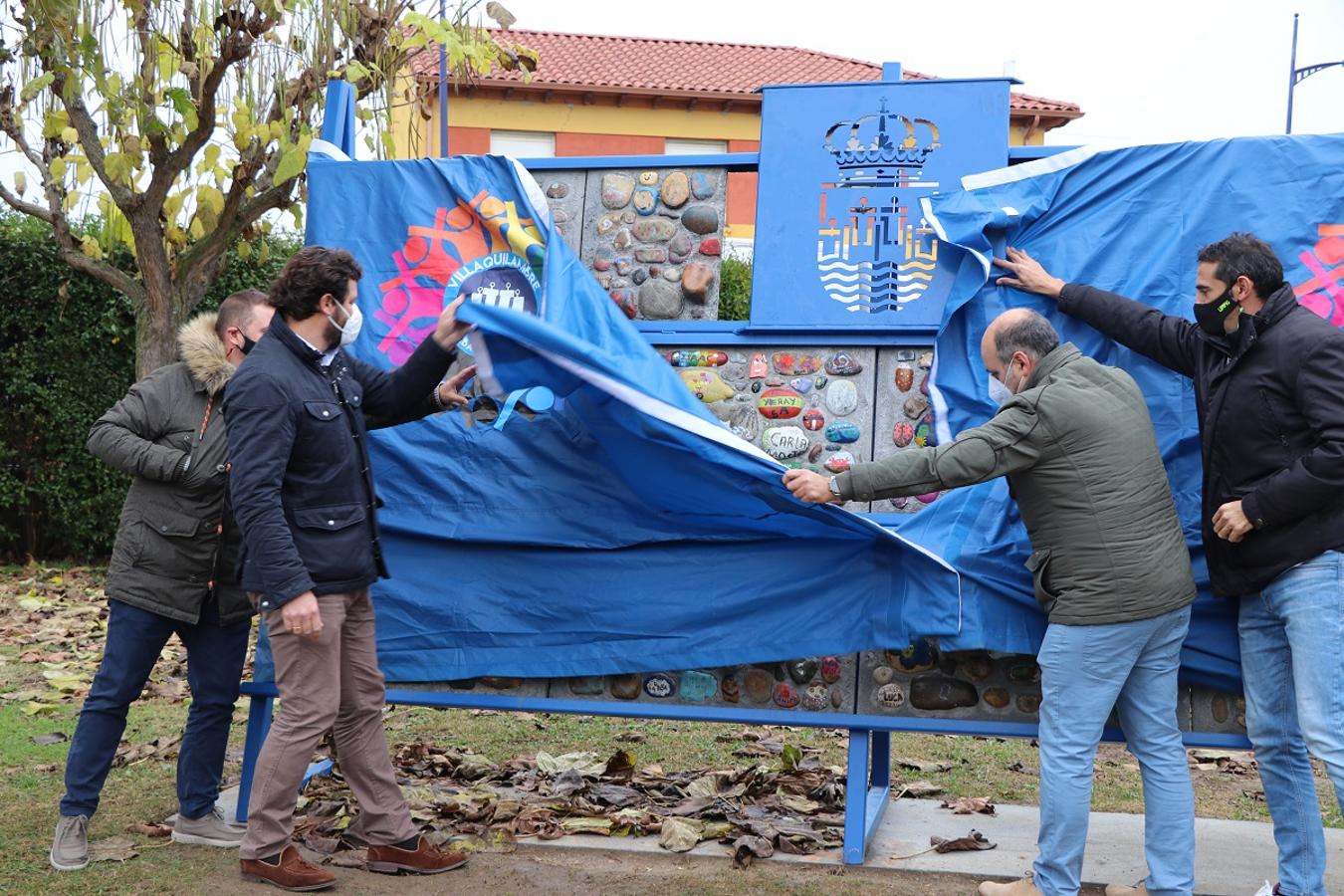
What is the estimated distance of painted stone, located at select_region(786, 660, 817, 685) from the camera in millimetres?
4336

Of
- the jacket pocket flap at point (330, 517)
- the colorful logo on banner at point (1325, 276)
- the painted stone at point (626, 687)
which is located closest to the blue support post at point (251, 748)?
the jacket pocket flap at point (330, 517)

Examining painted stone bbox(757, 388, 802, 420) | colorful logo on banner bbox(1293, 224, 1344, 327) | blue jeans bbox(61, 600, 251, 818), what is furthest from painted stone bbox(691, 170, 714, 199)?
blue jeans bbox(61, 600, 251, 818)

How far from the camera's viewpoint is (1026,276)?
4.17 m

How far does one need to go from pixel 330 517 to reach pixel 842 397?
1.75m

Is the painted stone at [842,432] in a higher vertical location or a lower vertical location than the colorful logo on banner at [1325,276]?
lower

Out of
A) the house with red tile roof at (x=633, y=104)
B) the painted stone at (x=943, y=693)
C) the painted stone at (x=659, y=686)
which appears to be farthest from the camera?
the house with red tile roof at (x=633, y=104)

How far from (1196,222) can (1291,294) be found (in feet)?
1.81

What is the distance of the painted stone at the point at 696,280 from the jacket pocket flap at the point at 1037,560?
1527 millimetres

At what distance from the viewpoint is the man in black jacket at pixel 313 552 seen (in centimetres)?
370

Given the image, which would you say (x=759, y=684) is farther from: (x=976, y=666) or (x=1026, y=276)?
(x=1026, y=276)

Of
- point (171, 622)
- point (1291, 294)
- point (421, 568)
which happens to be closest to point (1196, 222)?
point (1291, 294)

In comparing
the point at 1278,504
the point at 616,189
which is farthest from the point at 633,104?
the point at 1278,504

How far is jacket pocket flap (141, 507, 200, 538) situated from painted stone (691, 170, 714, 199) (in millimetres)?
2032

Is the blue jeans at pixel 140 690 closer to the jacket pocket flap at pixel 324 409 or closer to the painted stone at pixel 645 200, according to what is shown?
the jacket pocket flap at pixel 324 409
